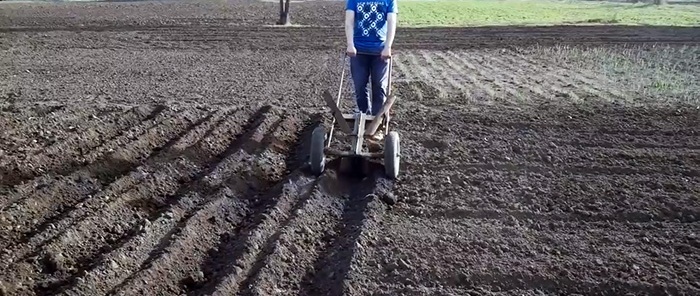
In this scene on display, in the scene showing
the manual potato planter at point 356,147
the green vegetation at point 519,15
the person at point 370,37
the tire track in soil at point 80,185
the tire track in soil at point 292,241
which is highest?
the person at point 370,37

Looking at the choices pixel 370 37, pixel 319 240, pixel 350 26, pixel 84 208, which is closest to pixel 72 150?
pixel 84 208

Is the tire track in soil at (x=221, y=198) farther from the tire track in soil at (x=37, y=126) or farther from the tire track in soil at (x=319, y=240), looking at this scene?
the tire track in soil at (x=37, y=126)

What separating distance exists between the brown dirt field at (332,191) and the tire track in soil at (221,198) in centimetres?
2

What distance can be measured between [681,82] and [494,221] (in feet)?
31.1

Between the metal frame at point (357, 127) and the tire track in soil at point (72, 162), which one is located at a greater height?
the metal frame at point (357, 127)

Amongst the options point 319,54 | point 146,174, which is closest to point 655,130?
point 146,174

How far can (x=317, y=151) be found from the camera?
26.4 feet

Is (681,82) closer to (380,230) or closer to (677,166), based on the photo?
(677,166)

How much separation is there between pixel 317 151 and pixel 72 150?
2.55 m

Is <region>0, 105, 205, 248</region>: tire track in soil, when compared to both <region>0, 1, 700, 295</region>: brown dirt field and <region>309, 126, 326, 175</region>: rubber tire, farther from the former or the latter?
<region>309, 126, 326, 175</region>: rubber tire

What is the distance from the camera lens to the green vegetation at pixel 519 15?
3331 centimetres

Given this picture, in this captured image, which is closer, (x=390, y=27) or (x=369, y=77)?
(x=390, y=27)

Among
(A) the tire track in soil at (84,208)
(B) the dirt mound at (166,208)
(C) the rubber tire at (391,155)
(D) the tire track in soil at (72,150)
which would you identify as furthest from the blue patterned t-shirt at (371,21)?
(D) the tire track in soil at (72,150)

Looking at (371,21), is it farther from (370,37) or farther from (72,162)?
(72,162)
